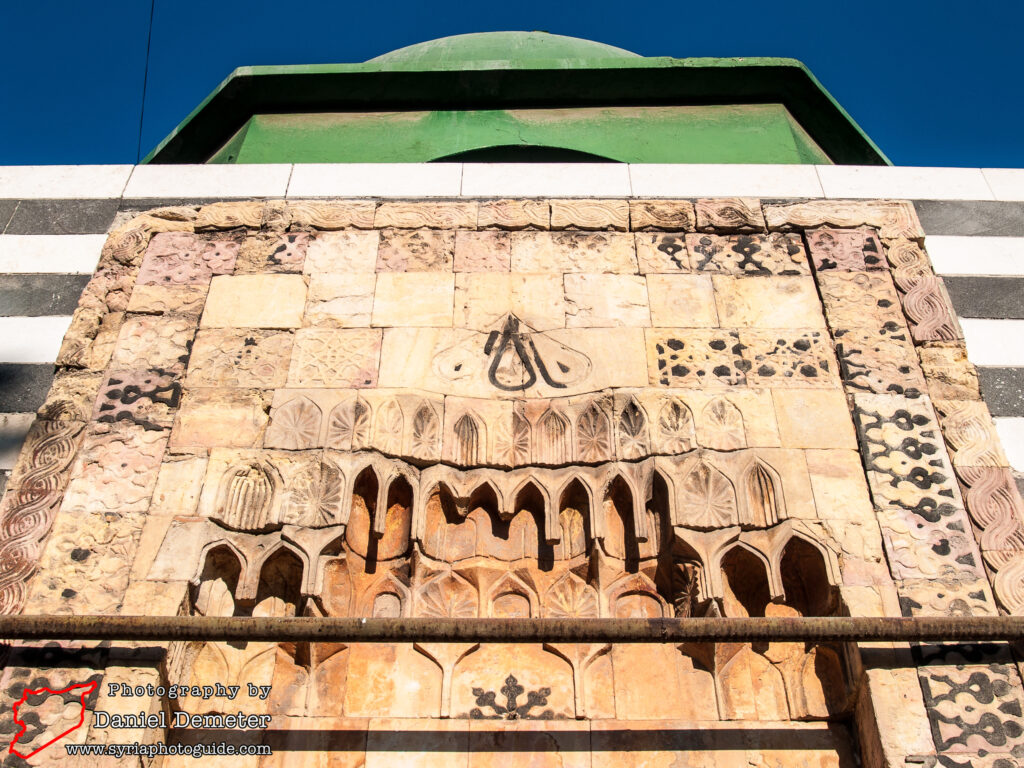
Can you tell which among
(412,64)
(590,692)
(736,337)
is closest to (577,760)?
(590,692)

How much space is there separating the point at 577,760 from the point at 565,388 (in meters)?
1.63

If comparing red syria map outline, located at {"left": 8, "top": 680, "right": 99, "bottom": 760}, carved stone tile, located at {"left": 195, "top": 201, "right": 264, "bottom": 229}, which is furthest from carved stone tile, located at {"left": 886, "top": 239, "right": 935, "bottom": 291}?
red syria map outline, located at {"left": 8, "top": 680, "right": 99, "bottom": 760}

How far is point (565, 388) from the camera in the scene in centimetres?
496

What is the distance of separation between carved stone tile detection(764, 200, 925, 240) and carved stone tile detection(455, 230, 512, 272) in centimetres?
138

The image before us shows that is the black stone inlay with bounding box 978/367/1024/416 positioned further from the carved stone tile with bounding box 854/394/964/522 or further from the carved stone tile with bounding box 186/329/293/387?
the carved stone tile with bounding box 186/329/293/387

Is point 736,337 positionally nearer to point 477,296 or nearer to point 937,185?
point 477,296

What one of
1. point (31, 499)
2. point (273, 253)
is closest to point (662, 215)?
point (273, 253)

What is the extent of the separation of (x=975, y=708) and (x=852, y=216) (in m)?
2.71

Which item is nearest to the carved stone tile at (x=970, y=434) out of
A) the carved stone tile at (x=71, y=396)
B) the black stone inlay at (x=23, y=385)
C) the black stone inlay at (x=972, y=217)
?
the black stone inlay at (x=972, y=217)

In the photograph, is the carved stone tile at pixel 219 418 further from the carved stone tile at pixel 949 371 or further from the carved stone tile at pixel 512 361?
the carved stone tile at pixel 949 371

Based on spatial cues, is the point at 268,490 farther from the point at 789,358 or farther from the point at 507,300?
the point at 789,358

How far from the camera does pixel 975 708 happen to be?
3887mm

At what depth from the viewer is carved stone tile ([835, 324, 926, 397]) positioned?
4895mm

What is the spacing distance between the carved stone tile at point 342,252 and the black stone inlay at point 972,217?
9.55ft
